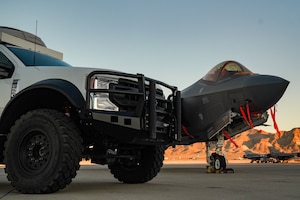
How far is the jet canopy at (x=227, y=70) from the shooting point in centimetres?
1398

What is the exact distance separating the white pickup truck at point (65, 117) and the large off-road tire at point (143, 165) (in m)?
0.91

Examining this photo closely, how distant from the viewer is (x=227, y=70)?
14047 mm

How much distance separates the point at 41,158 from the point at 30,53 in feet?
7.60

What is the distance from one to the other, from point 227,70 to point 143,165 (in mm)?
7885

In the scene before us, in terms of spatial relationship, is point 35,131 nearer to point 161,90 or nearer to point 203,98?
point 161,90

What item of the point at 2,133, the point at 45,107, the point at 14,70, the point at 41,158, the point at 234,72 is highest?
the point at 234,72

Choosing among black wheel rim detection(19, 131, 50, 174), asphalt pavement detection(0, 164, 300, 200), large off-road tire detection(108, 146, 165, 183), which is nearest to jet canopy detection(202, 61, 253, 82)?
asphalt pavement detection(0, 164, 300, 200)

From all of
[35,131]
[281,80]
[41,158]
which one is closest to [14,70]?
[35,131]

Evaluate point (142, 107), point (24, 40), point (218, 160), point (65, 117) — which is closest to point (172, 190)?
point (142, 107)

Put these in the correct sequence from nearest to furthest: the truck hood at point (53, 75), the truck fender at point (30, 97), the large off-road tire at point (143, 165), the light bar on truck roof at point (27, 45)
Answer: the truck fender at point (30, 97), the truck hood at point (53, 75), the light bar on truck roof at point (27, 45), the large off-road tire at point (143, 165)

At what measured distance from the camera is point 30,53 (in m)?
6.62

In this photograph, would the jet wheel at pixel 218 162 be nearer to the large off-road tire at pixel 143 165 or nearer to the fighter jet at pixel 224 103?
the fighter jet at pixel 224 103

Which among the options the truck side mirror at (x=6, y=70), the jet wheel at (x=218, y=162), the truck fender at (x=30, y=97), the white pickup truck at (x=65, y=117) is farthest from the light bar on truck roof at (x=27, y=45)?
the jet wheel at (x=218, y=162)

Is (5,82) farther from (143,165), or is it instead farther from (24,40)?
(143,165)
